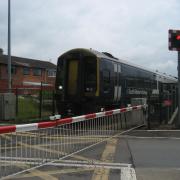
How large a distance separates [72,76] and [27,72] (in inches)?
2153

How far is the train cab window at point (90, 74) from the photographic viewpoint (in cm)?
2270

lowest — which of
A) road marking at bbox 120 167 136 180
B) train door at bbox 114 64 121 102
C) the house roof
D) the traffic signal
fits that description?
road marking at bbox 120 167 136 180

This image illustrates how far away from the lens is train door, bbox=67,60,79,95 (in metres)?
23.2

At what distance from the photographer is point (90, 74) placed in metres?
22.9

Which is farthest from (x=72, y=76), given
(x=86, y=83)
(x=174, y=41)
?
(x=174, y=41)

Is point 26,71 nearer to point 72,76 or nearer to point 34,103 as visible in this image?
point 34,103

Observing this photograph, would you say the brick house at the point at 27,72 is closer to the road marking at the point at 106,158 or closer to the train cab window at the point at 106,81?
the train cab window at the point at 106,81

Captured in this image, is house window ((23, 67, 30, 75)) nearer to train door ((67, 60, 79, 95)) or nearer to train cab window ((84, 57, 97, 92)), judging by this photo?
train door ((67, 60, 79, 95))

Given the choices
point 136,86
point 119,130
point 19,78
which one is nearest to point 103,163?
point 119,130

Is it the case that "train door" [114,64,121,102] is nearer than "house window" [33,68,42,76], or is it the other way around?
"train door" [114,64,121,102]

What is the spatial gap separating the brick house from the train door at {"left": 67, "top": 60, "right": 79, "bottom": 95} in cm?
4597

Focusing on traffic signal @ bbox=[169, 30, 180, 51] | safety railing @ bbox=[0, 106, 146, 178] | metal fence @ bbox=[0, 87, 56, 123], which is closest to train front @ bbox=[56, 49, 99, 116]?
metal fence @ bbox=[0, 87, 56, 123]

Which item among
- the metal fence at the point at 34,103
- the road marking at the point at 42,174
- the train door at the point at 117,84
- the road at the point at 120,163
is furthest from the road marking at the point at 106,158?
the metal fence at the point at 34,103

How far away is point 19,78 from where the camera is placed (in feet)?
247
